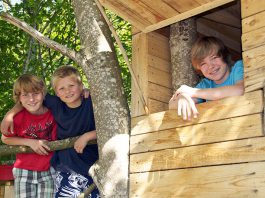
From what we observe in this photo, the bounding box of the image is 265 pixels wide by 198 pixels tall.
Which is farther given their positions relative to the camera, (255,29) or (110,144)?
(110,144)

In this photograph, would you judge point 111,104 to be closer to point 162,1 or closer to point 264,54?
point 162,1

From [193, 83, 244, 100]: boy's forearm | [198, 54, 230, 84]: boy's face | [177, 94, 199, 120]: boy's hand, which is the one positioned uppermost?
[198, 54, 230, 84]: boy's face

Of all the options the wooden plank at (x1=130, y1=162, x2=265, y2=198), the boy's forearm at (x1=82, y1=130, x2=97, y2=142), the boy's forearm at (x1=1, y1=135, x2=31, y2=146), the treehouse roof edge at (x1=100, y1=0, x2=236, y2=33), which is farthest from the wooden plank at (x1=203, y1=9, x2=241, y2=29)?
the boy's forearm at (x1=1, y1=135, x2=31, y2=146)

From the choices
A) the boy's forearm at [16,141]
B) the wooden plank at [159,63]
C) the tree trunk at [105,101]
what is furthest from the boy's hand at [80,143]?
the wooden plank at [159,63]

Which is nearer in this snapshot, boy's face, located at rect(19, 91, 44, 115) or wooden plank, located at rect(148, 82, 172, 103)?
wooden plank, located at rect(148, 82, 172, 103)

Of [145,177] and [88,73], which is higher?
[88,73]

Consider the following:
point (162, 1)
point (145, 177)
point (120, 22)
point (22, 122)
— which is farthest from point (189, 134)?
point (120, 22)

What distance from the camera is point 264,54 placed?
129 inches

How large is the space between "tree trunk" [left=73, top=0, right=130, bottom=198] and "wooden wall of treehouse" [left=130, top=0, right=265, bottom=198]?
109 mm

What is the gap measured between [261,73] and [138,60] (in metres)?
1.37

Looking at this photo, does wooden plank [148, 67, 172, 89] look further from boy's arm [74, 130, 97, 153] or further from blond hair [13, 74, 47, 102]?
blond hair [13, 74, 47, 102]

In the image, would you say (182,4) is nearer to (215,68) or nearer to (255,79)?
(215,68)

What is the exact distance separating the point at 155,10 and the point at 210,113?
3.67ft

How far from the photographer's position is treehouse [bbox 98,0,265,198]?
3.19 metres
